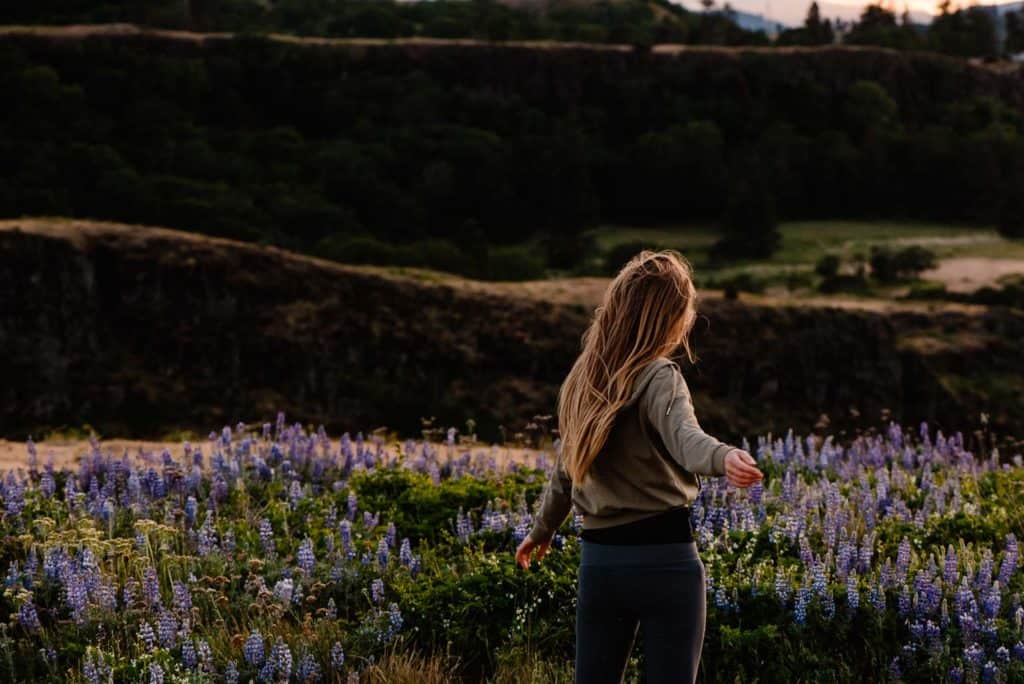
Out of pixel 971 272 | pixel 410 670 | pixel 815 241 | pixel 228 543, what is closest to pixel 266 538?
pixel 228 543

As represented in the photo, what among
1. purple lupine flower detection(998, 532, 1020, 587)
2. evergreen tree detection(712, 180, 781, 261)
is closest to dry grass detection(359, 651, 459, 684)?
purple lupine flower detection(998, 532, 1020, 587)

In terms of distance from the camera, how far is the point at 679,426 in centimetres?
432

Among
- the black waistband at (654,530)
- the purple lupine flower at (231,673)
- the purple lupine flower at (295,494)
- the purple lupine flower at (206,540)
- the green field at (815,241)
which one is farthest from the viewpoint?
the green field at (815,241)

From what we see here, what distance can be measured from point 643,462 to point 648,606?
50 centimetres

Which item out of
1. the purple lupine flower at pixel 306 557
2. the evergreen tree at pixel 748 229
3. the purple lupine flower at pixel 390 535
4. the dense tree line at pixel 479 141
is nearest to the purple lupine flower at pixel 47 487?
the purple lupine flower at pixel 306 557

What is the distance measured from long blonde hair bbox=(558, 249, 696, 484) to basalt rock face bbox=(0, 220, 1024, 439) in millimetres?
17522

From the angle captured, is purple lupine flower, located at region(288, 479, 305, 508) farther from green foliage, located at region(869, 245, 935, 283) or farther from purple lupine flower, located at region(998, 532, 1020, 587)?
green foliage, located at region(869, 245, 935, 283)

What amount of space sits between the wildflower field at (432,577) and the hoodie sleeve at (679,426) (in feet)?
6.96

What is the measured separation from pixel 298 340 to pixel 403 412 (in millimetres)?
2453

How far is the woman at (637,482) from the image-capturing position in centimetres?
439

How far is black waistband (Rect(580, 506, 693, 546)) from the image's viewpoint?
4.51 meters

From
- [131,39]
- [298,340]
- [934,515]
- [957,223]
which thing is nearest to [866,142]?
[957,223]

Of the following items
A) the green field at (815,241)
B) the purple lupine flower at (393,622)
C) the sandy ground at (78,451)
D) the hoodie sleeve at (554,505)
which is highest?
the hoodie sleeve at (554,505)

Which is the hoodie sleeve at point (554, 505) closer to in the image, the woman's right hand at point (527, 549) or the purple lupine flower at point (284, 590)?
the woman's right hand at point (527, 549)
